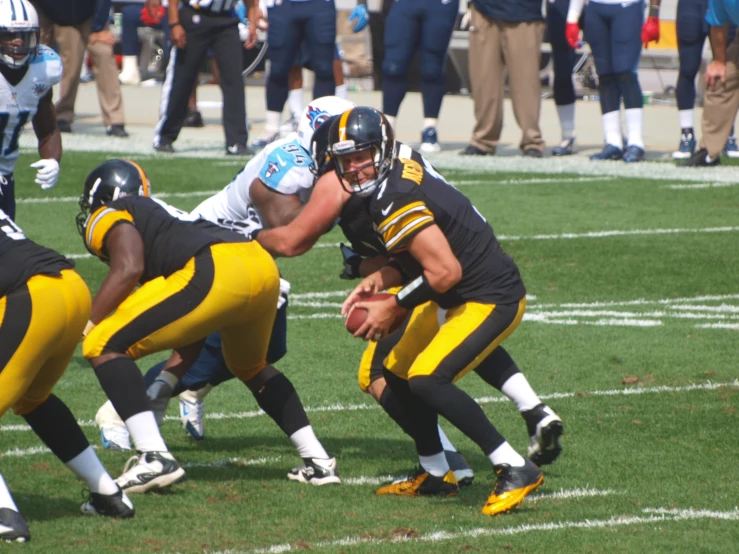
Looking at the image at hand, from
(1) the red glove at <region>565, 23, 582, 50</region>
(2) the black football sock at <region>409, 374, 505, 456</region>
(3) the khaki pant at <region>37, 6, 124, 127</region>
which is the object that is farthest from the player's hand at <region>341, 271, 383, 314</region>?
(3) the khaki pant at <region>37, 6, 124, 127</region>

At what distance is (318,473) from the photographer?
17.6 feet

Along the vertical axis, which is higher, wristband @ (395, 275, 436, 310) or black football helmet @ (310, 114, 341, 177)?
black football helmet @ (310, 114, 341, 177)

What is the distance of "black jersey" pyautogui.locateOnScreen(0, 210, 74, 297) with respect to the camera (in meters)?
4.46

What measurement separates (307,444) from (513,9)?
856 cm

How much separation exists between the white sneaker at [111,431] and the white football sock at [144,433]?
0.72 meters

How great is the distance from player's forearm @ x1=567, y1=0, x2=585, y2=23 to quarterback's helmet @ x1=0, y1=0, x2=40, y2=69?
7471mm

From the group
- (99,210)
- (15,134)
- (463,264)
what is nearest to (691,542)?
(463,264)

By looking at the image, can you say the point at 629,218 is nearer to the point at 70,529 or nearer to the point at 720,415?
the point at 720,415

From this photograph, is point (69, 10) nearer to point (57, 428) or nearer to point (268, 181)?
point (268, 181)

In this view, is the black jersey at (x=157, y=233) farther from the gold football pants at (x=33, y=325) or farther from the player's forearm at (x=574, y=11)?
the player's forearm at (x=574, y=11)

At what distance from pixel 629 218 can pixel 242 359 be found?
20.5 feet

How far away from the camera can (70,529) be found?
471 centimetres

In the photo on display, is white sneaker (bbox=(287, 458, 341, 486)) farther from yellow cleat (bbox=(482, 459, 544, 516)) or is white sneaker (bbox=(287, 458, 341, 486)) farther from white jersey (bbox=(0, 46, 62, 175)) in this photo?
white jersey (bbox=(0, 46, 62, 175))

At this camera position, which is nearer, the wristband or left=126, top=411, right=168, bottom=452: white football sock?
the wristband
